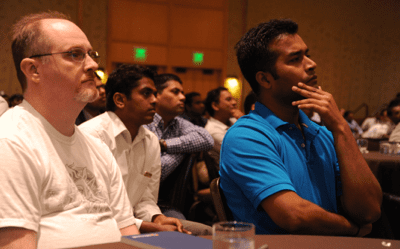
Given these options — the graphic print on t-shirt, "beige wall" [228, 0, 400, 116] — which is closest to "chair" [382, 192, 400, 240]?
the graphic print on t-shirt

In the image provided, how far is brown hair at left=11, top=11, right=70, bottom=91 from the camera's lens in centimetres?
123

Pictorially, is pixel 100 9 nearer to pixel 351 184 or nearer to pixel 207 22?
pixel 207 22

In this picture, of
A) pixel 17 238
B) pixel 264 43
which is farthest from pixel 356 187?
pixel 17 238

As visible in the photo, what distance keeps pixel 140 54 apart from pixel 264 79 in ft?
30.6

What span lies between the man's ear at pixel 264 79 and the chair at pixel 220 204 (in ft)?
1.53

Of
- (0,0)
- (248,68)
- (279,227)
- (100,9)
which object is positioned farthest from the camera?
(100,9)

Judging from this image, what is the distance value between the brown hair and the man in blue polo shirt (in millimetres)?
729

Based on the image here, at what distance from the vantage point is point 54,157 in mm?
1134

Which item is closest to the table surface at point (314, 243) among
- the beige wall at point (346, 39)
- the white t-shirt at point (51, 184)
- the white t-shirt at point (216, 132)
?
the white t-shirt at point (51, 184)

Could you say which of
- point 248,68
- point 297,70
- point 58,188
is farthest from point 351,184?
point 58,188

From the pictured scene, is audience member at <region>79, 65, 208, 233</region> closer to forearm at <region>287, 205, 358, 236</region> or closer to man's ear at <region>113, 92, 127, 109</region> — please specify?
man's ear at <region>113, 92, 127, 109</region>

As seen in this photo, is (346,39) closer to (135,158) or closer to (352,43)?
(352,43)

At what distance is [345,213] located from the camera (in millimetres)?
1392

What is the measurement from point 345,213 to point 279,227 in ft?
0.92
